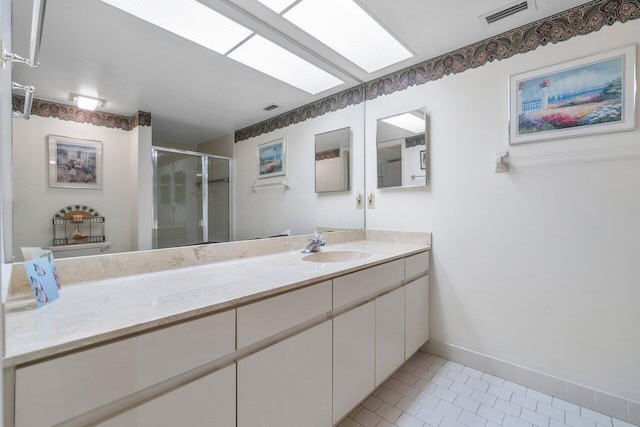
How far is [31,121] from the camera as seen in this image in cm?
97

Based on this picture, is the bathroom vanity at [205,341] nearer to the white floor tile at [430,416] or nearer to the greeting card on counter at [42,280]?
the greeting card on counter at [42,280]

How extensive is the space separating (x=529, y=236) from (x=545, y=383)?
2.90 ft

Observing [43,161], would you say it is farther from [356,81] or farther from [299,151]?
[356,81]

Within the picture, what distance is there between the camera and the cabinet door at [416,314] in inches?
71.8

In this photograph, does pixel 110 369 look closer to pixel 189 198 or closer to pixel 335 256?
pixel 189 198

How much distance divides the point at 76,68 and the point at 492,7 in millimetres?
2053

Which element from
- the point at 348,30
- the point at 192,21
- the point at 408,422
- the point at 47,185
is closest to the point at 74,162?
the point at 47,185

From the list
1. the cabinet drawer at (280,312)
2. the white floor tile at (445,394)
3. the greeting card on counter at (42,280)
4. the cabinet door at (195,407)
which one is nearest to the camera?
the cabinet door at (195,407)

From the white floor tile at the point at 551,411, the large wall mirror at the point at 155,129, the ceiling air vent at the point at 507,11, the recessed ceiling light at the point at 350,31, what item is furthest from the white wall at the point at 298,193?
the white floor tile at the point at 551,411

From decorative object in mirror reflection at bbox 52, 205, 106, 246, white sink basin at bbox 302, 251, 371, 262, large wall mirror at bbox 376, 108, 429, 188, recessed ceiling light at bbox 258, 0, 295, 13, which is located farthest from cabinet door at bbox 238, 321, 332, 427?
recessed ceiling light at bbox 258, 0, 295, 13

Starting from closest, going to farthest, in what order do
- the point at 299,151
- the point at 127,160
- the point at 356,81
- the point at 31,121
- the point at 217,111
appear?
the point at 31,121 < the point at 127,160 < the point at 217,111 < the point at 299,151 < the point at 356,81

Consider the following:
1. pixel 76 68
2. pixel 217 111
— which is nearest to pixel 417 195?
pixel 217 111

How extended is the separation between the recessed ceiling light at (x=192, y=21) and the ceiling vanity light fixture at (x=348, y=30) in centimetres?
24

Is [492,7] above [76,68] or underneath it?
above
